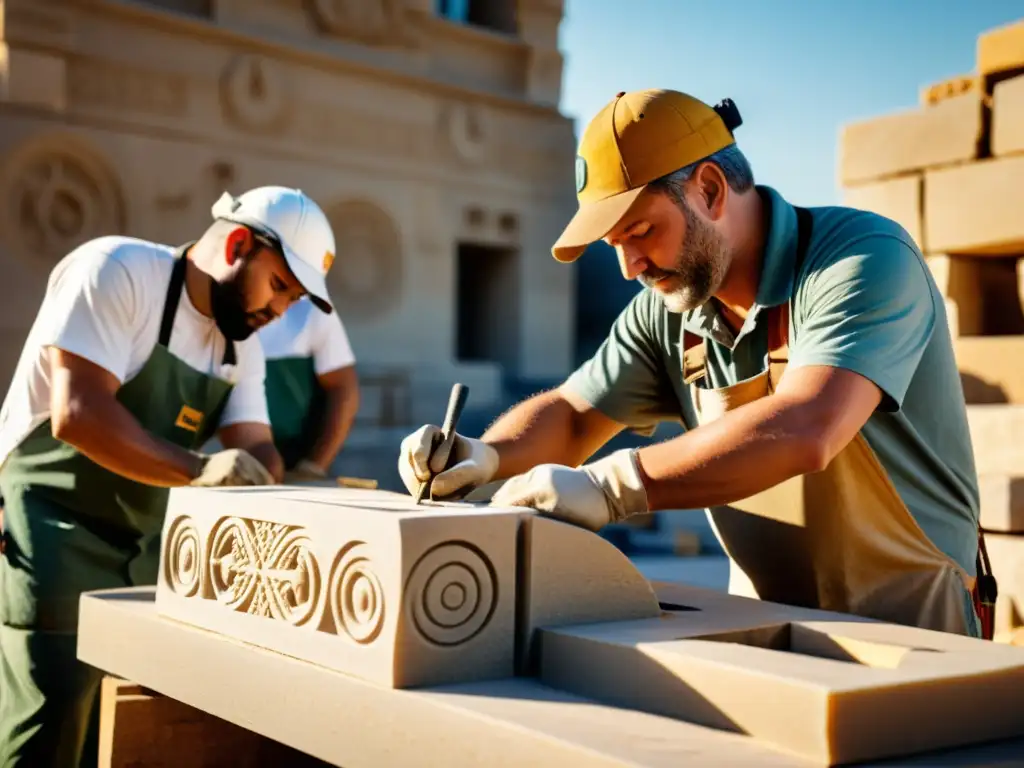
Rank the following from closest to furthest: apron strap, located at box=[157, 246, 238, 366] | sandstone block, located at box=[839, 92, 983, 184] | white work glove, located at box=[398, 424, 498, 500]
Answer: white work glove, located at box=[398, 424, 498, 500], apron strap, located at box=[157, 246, 238, 366], sandstone block, located at box=[839, 92, 983, 184]

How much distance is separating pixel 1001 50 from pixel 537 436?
3.32 metres

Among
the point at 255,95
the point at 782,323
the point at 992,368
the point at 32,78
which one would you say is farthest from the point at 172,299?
the point at 255,95

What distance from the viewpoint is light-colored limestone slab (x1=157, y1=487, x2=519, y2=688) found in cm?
168

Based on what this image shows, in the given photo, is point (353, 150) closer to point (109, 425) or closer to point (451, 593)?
point (109, 425)

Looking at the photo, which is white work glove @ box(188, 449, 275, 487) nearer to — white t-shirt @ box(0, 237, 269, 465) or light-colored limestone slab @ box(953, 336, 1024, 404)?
white t-shirt @ box(0, 237, 269, 465)

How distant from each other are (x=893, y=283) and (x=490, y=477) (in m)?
0.89

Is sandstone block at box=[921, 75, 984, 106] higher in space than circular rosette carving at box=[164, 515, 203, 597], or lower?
higher

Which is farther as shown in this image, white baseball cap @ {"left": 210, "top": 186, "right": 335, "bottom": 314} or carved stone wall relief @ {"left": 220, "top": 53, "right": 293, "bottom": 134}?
carved stone wall relief @ {"left": 220, "top": 53, "right": 293, "bottom": 134}

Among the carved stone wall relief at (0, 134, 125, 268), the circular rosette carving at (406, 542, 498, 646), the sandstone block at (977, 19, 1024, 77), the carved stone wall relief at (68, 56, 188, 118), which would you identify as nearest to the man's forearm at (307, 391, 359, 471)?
the circular rosette carving at (406, 542, 498, 646)

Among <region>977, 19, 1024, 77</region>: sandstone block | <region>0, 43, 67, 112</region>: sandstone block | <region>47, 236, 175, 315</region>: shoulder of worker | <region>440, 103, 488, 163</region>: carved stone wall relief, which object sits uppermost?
<region>440, 103, 488, 163</region>: carved stone wall relief

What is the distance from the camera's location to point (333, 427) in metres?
4.55

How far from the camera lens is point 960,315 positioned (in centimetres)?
502

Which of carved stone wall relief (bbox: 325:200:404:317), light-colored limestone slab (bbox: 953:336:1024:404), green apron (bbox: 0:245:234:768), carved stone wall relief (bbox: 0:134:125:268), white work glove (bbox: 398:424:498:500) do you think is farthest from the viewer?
carved stone wall relief (bbox: 325:200:404:317)

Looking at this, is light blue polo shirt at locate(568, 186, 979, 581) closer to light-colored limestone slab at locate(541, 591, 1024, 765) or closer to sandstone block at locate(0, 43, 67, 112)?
light-colored limestone slab at locate(541, 591, 1024, 765)
